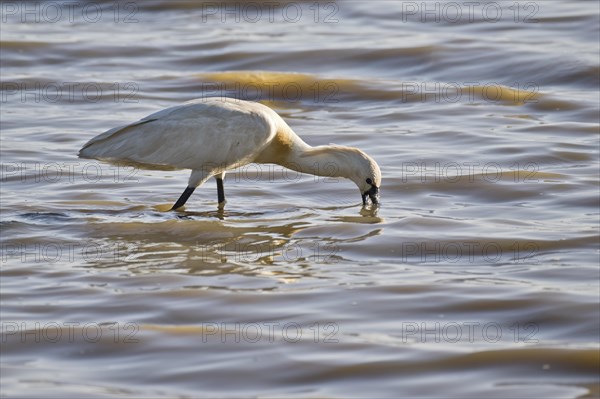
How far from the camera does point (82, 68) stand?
17688 mm

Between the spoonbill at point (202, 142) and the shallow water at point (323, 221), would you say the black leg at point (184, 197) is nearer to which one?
the spoonbill at point (202, 142)

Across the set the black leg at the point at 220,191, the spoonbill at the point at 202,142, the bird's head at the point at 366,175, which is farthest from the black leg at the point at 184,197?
the bird's head at the point at 366,175

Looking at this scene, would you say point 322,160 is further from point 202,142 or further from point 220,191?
point 202,142

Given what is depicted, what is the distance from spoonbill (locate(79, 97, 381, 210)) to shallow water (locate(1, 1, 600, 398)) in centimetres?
41

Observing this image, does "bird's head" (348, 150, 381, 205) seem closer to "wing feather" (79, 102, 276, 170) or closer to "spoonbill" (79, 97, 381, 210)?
"spoonbill" (79, 97, 381, 210)

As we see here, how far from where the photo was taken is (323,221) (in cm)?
1066

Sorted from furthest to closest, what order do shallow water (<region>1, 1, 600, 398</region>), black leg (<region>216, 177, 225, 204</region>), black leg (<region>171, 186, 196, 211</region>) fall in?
black leg (<region>216, 177, 225, 204</region>)
black leg (<region>171, 186, 196, 211</region>)
shallow water (<region>1, 1, 600, 398</region>)

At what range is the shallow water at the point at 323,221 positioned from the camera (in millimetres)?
7008

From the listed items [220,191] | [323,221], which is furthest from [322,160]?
[220,191]

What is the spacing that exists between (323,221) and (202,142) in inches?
46.2

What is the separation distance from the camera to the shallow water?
7008 mm

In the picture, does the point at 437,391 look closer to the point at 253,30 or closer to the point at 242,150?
the point at 242,150

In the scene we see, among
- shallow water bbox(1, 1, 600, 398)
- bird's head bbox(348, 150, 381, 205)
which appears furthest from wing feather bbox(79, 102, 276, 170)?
bird's head bbox(348, 150, 381, 205)

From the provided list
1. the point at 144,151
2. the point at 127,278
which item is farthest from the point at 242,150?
the point at 127,278
